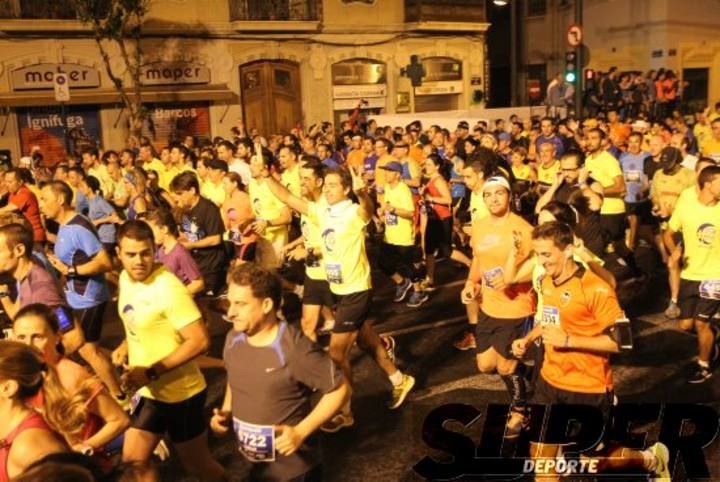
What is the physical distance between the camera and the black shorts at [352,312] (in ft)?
18.8

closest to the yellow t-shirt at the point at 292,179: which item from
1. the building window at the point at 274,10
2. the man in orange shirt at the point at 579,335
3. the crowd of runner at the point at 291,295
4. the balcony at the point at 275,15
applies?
the crowd of runner at the point at 291,295

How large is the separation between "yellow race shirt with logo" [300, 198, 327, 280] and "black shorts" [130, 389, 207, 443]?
2229mm

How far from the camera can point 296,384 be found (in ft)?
11.2

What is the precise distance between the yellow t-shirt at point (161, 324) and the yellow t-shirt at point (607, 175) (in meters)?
6.23

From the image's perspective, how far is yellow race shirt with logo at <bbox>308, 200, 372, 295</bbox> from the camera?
5777 mm

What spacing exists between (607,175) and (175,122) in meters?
17.5

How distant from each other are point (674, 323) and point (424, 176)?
13.6 feet

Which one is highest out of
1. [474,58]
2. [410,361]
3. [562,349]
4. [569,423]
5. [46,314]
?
[474,58]

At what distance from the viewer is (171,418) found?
4.14 meters

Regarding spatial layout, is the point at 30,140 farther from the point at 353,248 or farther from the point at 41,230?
the point at 353,248

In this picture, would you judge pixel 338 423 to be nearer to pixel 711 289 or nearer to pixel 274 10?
pixel 711 289

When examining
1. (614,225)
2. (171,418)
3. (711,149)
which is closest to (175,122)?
(711,149)

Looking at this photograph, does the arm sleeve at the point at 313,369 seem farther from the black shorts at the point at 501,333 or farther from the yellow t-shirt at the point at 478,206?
the yellow t-shirt at the point at 478,206

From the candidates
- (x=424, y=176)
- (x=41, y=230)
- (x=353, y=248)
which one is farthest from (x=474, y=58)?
(x=353, y=248)
